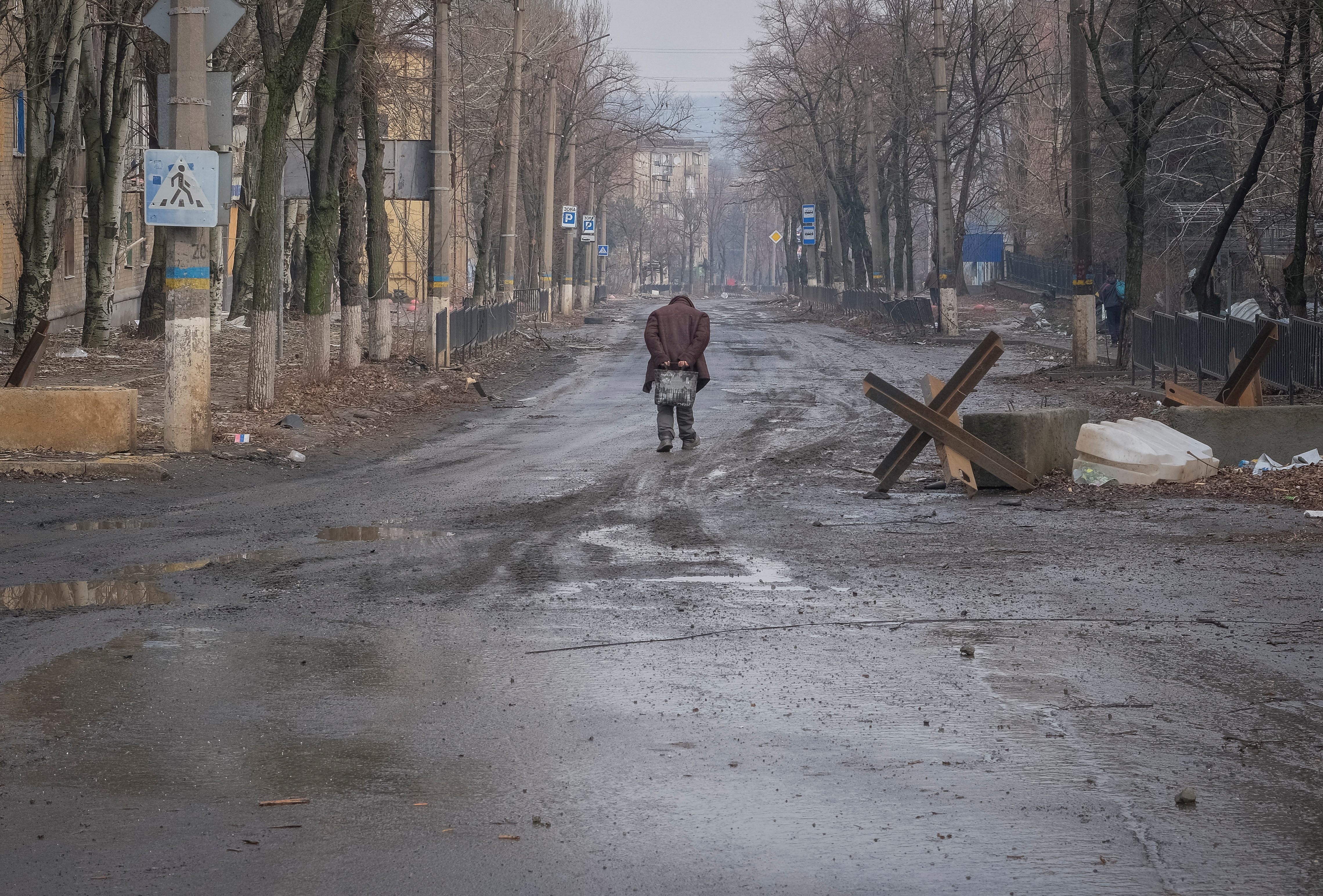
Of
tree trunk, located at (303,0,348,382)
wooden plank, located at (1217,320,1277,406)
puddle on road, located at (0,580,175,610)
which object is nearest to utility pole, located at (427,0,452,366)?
tree trunk, located at (303,0,348,382)

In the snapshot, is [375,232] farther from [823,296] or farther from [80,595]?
[823,296]

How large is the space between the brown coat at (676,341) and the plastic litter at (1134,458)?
4751mm

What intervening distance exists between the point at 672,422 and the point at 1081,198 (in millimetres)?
12735

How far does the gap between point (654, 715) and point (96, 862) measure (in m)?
2.25

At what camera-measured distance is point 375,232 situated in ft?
89.4

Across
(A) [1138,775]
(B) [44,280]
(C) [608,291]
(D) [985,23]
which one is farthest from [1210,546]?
(C) [608,291]

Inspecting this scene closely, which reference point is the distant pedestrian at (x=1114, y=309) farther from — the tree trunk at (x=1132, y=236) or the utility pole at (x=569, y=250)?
the utility pole at (x=569, y=250)

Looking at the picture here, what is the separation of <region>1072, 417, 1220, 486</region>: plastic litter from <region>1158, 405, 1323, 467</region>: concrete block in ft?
1.78

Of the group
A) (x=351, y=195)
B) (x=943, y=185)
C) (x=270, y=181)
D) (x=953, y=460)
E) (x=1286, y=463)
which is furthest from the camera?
(x=943, y=185)

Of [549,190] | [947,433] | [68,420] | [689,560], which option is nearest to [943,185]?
[549,190]

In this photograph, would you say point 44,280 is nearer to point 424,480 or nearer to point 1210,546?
point 424,480

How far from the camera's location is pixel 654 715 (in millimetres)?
5777

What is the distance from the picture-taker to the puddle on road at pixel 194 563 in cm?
860

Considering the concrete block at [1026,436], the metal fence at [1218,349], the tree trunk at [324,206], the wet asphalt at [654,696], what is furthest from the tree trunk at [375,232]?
the concrete block at [1026,436]
